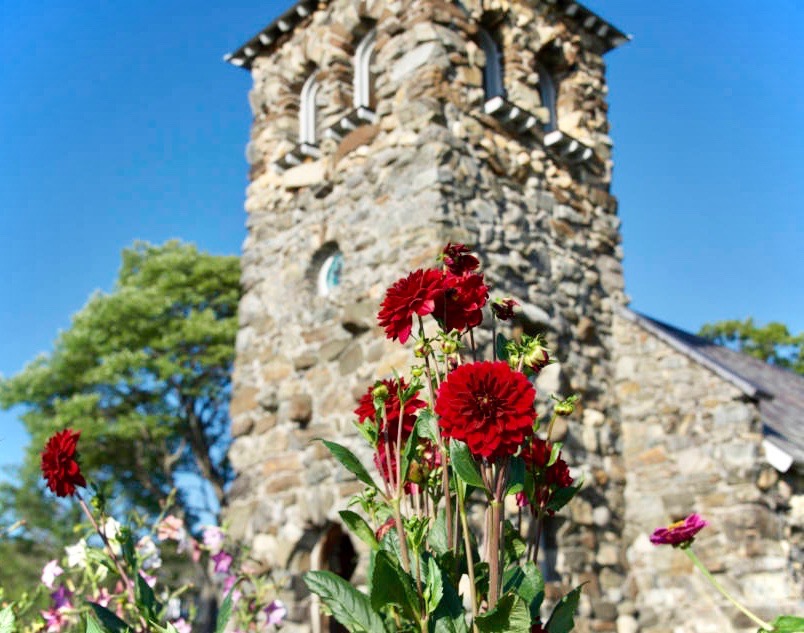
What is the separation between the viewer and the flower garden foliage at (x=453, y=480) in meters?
1.67

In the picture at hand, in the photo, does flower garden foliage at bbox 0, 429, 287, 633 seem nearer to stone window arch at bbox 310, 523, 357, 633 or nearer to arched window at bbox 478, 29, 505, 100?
stone window arch at bbox 310, 523, 357, 633

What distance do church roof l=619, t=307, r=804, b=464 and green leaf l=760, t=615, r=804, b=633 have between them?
16.0 ft

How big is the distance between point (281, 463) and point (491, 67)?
4192mm

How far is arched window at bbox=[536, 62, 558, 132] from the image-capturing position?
820 centimetres

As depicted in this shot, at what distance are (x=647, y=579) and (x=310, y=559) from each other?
2.78 metres

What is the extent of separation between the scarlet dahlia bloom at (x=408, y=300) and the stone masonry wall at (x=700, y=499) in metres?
5.24

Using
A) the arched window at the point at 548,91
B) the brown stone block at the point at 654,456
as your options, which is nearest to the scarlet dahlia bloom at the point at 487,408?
the brown stone block at the point at 654,456

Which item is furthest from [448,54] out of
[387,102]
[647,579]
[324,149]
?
[647,579]

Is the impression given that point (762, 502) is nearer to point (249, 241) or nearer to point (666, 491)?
point (666, 491)

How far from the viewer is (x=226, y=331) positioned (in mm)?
Result: 14883

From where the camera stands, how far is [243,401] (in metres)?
7.36

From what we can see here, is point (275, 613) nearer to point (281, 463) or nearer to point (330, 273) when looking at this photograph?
point (281, 463)

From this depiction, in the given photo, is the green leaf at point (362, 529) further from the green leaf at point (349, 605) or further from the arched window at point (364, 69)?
the arched window at point (364, 69)

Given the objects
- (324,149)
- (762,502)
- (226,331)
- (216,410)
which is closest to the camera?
(762,502)
